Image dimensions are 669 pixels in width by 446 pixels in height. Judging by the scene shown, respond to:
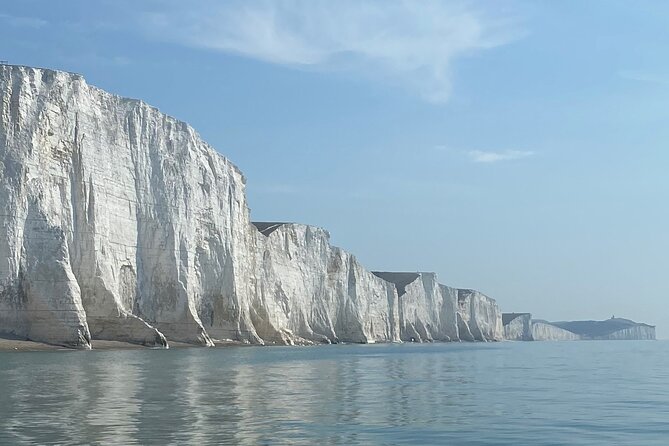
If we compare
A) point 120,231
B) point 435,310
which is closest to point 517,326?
point 435,310

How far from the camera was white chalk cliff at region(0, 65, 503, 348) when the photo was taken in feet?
122

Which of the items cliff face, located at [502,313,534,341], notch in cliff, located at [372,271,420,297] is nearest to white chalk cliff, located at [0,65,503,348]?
notch in cliff, located at [372,271,420,297]

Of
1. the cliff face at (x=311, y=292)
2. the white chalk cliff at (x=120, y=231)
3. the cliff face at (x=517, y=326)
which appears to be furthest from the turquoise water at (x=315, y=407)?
the cliff face at (x=517, y=326)

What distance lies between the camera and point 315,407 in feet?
52.0

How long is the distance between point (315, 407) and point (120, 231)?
107ft

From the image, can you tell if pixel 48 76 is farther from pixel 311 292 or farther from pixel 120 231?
pixel 311 292

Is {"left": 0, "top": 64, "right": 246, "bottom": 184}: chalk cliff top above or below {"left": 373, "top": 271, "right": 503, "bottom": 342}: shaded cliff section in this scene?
above

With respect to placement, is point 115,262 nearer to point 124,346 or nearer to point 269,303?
point 124,346

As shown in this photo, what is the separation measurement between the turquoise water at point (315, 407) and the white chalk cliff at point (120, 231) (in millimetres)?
11478

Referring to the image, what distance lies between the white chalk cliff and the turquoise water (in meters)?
11.5

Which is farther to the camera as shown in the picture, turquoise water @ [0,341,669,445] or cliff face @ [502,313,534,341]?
cliff face @ [502,313,534,341]

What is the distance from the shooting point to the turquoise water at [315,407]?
12.2 m

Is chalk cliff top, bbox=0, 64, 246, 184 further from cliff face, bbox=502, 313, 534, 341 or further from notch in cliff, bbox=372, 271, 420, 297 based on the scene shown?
cliff face, bbox=502, 313, 534, 341

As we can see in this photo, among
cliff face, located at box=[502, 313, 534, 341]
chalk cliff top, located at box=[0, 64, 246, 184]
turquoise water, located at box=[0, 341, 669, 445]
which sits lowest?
turquoise water, located at box=[0, 341, 669, 445]
